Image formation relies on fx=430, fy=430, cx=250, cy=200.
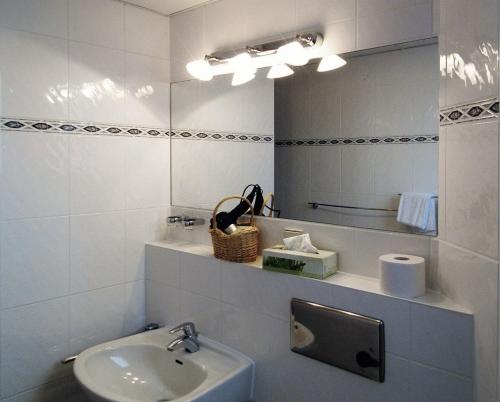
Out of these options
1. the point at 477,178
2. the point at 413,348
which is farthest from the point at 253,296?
the point at 477,178

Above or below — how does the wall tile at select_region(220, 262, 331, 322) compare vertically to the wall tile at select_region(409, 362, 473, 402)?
above

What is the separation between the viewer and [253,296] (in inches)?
63.4

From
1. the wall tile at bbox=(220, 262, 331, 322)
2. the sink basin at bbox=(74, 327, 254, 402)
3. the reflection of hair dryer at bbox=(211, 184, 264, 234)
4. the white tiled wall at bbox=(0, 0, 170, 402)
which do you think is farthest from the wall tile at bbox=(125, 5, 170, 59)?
the sink basin at bbox=(74, 327, 254, 402)

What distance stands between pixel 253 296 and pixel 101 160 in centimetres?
91

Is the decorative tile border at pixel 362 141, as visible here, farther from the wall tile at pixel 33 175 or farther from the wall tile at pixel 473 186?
the wall tile at pixel 33 175

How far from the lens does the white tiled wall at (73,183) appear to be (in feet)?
5.44

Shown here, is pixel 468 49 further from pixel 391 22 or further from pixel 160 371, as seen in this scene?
pixel 160 371

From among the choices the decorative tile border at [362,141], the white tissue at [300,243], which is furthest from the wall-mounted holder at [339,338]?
the decorative tile border at [362,141]

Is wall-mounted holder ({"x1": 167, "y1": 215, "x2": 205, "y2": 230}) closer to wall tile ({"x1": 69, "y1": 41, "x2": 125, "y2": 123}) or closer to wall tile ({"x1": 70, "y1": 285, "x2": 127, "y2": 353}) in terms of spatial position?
wall tile ({"x1": 70, "y1": 285, "x2": 127, "y2": 353})

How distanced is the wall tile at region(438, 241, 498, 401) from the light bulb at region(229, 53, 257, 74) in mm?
1087

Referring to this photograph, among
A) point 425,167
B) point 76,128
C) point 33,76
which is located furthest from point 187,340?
point 33,76

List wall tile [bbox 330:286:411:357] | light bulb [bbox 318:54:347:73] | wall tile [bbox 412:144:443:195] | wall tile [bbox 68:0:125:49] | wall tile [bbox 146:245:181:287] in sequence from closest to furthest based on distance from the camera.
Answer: wall tile [bbox 330:286:411:357], wall tile [bbox 412:144:443:195], light bulb [bbox 318:54:347:73], wall tile [bbox 68:0:125:49], wall tile [bbox 146:245:181:287]

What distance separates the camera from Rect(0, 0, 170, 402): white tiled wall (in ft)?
5.44

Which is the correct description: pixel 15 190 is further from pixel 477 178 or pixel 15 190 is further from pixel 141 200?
pixel 477 178
